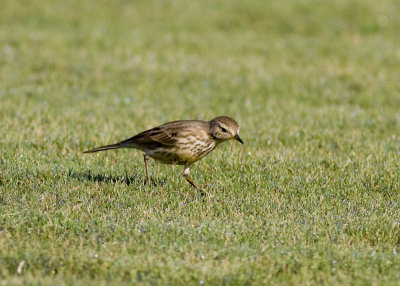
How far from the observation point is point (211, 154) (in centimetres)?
1012

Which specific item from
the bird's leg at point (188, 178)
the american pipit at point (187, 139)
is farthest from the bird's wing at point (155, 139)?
the bird's leg at point (188, 178)

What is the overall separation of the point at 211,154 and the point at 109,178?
205 cm

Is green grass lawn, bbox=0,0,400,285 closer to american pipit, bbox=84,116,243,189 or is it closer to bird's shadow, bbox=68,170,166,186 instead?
bird's shadow, bbox=68,170,166,186

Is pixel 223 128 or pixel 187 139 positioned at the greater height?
pixel 223 128

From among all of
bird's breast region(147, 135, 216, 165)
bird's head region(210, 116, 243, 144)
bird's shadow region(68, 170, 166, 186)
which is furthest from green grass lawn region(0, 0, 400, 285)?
bird's head region(210, 116, 243, 144)

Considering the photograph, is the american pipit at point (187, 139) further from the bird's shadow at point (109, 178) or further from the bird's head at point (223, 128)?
the bird's shadow at point (109, 178)

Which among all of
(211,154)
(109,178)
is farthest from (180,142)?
(211,154)

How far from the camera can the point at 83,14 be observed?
2161 cm

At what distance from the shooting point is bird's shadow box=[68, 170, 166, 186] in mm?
8438

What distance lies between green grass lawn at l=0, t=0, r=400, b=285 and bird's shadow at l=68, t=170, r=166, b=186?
4 centimetres

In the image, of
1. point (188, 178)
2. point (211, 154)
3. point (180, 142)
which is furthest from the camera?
point (211, 154)

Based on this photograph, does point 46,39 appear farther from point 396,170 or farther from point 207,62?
point 396,170

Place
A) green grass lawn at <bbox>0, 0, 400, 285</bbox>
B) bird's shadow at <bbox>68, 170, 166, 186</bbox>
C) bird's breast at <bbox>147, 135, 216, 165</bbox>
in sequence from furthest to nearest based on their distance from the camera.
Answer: bird's shadow at <bbox>68, 170, 166, 186</bbox> < bird's breast at <bbox>147, 135, 216, 165</bbox> < green grass lawn at <bbox>0, 0, 400, 285</bbox>

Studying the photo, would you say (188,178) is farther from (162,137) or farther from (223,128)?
(223,128)
